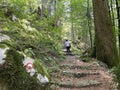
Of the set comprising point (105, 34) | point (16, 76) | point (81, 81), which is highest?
point (16, 76)

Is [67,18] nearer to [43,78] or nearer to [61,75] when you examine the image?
[61,75]

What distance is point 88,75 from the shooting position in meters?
7.77

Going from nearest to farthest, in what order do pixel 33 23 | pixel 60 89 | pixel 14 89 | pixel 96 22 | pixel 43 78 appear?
pixel 14 89
pixel 43 78
pixel 60 89
pixel 96 22
pixel 33 23

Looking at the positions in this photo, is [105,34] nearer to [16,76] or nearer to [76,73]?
[76,73]

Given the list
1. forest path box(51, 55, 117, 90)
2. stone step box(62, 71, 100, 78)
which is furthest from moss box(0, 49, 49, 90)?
stone step box(62, 71, 100, 78)

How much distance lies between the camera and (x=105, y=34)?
10.8 metres

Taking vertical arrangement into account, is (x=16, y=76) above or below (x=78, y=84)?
above

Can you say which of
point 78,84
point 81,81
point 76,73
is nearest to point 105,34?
point 76,73

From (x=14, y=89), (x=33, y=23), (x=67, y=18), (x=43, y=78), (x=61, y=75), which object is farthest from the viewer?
(x=67, y=18)

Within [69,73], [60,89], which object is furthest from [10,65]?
[69,73]

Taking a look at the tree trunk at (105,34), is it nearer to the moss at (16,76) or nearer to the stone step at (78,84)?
the stone step at (78,84)

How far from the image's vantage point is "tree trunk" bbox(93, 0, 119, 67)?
10758 mm

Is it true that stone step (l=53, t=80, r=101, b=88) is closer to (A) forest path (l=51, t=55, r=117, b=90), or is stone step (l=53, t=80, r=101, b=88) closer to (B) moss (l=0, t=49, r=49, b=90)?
(A) forest path (l=51, t=55, r=117, b=90)

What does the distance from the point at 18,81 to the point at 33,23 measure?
814 centimetres
